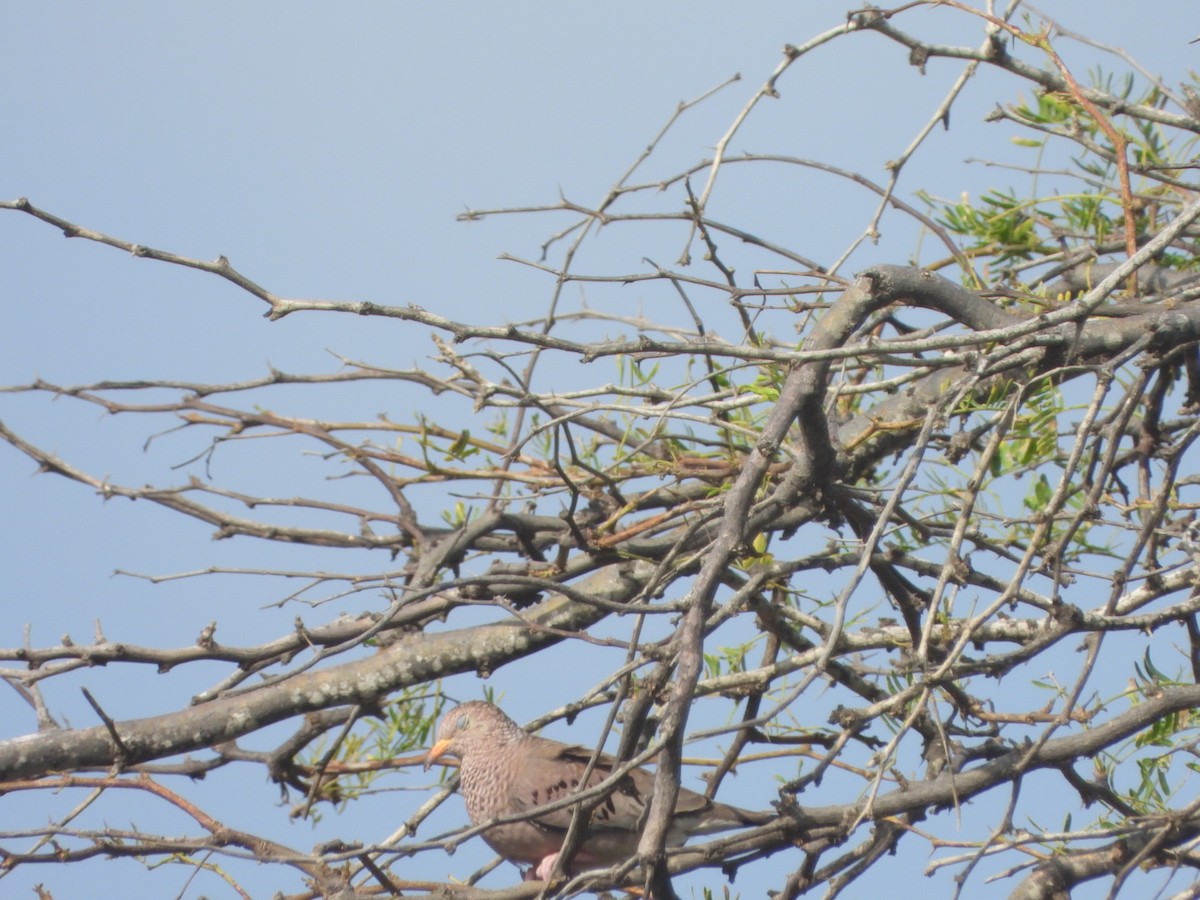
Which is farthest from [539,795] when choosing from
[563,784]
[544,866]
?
[544,866]

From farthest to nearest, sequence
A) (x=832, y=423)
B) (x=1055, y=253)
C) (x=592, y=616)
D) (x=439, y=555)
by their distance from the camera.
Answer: (x=1055, y=253) → (x=439, y=555) → (x=592, y=616) → (x=832, y=423)

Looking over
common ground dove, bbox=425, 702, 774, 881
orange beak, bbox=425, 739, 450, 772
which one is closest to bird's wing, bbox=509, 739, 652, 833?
common ground dove, bbox=425, 702, 774, 881

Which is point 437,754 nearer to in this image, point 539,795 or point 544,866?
point 539,795

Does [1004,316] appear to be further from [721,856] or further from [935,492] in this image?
[721,856]

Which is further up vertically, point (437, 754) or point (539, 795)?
point (437, 754)

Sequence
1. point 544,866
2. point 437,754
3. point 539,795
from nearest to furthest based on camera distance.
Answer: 1. point 544,866
2. point 539,795
3. point 437,754

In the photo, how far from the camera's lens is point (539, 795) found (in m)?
3.02

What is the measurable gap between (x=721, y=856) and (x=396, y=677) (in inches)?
34.4

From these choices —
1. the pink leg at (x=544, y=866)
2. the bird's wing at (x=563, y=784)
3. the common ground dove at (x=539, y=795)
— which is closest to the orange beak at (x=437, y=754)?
the common ground dove at (x=539, y=795)

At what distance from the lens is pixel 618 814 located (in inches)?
110

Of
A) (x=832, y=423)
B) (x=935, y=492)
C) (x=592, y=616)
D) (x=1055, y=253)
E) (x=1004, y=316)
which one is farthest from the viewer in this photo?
(x=1055, y=253)

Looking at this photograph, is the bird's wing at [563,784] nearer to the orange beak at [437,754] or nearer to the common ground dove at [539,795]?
the common ground dove at [539,795]

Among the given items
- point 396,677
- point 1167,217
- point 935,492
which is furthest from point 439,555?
point 1167,217

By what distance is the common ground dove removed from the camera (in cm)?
269
